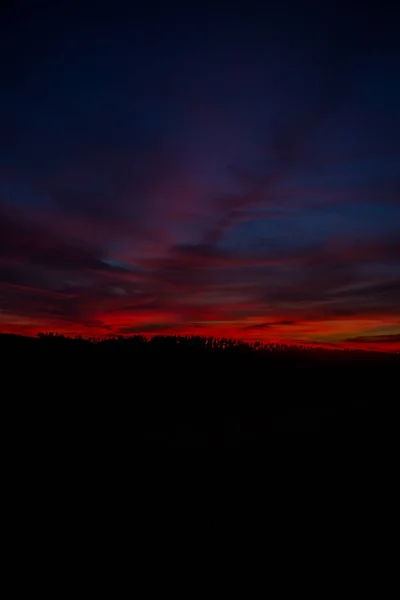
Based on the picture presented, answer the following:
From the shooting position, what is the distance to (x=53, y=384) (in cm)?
1136

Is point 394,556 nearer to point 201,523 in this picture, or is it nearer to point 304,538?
point 304,538

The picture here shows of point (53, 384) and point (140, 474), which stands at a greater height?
point (53, 384)

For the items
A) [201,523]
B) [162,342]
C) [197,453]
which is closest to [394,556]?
[201,523]

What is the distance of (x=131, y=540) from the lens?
519 centimetres

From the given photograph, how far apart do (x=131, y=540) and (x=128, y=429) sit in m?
4.94

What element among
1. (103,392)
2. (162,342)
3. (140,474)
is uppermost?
(162,342)

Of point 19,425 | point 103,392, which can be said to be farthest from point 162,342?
point 19,425

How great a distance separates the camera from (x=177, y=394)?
1256 cm

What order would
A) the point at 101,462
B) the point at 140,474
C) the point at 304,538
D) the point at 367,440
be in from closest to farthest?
the point at 304,538
the point at 140,474
the point at 101,462
the point at 367,440

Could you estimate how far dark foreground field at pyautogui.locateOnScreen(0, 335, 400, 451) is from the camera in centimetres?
955

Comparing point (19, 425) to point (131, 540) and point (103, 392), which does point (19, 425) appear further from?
point (131, 540)

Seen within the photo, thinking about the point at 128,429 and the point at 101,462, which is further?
the point at 128,429

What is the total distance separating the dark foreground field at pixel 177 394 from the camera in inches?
376

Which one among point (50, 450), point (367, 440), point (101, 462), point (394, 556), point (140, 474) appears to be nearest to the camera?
point (394, 556)
